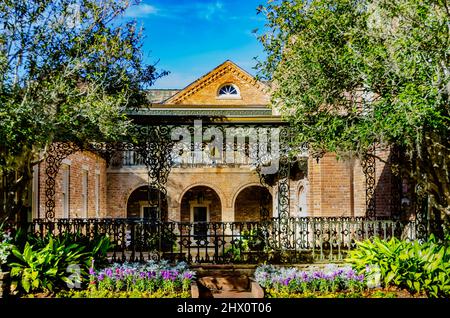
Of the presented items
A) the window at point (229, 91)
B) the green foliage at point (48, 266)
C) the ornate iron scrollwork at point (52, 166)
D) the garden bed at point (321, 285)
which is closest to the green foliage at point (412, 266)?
the garden bed at point (321, 285)

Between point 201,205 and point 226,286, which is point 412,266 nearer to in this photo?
point 226,286

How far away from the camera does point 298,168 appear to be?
1975 centimetres

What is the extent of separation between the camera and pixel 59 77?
8406mm

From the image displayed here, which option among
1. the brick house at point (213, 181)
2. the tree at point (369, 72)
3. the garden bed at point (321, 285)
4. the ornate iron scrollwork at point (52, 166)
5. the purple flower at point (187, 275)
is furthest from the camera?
the brick house at point (213, 181)

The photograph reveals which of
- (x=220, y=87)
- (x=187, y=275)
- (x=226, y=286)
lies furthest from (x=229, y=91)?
(x=187, y=275)

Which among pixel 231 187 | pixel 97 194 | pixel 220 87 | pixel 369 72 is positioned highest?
pixel 220 87

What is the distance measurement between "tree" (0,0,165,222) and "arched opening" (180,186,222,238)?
1798 cm

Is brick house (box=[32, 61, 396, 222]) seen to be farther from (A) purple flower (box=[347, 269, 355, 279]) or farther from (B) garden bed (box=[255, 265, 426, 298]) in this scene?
(A) purple flower (box=[347, 269, 355, 279])

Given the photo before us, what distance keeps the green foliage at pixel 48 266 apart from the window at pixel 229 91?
21474 millimetres

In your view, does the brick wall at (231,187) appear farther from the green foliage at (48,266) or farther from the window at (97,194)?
the green foliage at (48,266)

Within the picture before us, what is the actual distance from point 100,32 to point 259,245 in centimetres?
777

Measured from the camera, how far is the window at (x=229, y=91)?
30.2 meters

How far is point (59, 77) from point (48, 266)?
301 centimetres

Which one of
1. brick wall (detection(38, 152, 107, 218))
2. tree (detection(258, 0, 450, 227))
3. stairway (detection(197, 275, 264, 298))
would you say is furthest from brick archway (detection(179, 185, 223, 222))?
stairway (detection(197, 275, 264, 298))
